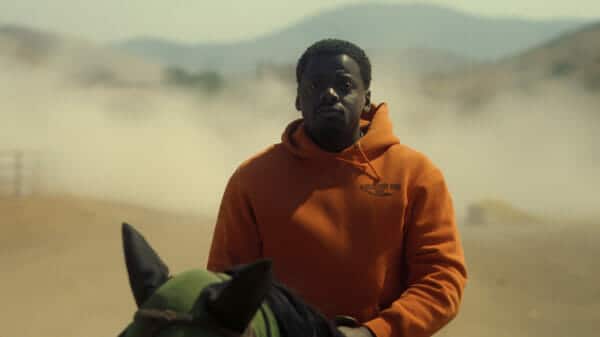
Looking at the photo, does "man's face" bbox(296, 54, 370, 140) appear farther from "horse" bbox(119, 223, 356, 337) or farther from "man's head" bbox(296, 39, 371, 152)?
"horse" bbox(119, 223, 356, 337)

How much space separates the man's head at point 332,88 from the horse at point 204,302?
92 cm

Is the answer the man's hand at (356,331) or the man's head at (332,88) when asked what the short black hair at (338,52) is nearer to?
the man's head at (332,88)

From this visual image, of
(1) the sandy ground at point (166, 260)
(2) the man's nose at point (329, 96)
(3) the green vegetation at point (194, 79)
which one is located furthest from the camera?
(3) the green vegetation at point (194, 79)

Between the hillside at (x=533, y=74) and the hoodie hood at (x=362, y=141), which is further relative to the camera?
the hillside at (x=533, y=74)

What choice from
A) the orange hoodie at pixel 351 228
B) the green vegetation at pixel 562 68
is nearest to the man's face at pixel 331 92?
the orange hoodie at pixel 351 228

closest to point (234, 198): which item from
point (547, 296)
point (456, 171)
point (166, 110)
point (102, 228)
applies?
point (547, 296)

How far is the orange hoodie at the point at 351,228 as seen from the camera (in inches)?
113

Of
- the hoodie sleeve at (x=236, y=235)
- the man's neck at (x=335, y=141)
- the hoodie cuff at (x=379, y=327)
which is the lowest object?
the hoodie cuff at (x=379, y=327)

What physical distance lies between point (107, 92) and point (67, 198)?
931 inches

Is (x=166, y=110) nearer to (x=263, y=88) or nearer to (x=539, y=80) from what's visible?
(x=263, y=88)

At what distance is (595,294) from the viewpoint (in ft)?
43.0

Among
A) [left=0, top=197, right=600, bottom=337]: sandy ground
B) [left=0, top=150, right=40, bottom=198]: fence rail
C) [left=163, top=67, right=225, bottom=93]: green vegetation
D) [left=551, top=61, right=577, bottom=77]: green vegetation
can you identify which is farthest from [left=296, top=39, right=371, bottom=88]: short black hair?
[left=551, top=61, right=577, bottom=77]: green vegetation

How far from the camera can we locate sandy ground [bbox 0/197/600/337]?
12.0 metres

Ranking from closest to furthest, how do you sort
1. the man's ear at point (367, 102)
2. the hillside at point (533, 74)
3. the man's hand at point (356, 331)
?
the man's hand at point (356, 331), the man's ear at point (367, 102), the hillside at point (533, 74)
